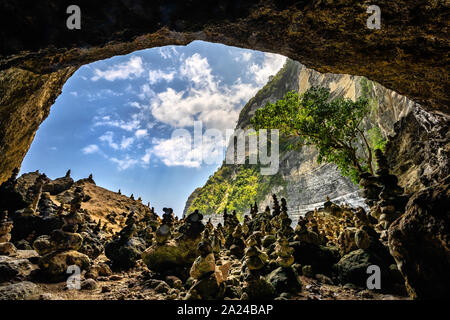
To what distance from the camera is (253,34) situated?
443 cm

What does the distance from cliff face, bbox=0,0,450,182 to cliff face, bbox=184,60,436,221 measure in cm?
494

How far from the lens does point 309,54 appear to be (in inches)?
191

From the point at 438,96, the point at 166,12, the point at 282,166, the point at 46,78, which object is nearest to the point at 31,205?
the point at 46,78

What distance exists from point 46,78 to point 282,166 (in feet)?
127

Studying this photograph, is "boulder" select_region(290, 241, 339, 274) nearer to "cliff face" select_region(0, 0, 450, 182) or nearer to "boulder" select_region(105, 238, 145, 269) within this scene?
"cliff face" select_region(0, 0, 450, 182)

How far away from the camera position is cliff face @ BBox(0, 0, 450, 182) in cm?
347

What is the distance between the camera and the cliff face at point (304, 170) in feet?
56.5
